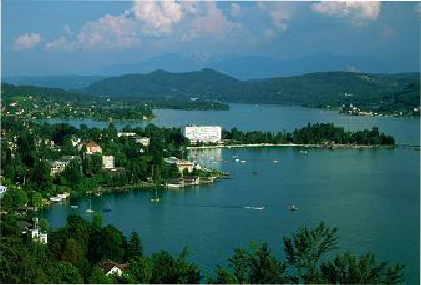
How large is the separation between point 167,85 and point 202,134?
38.5 meters

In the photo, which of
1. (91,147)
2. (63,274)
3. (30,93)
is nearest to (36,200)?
(63,274)

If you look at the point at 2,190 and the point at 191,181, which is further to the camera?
the point at 191,181

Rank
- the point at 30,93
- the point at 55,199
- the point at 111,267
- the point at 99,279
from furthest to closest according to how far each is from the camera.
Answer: the point at 30,93
the point at 55,199
the point at 111,267
the point at 99,279

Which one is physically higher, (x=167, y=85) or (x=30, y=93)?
(x=167, y=85)

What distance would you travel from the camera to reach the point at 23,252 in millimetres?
4516

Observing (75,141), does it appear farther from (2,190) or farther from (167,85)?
(167,85)

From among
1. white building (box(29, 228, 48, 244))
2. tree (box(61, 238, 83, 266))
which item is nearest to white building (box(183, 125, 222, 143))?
white building (box(29, 228, 48, 244))

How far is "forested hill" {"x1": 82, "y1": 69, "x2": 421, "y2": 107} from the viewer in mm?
42562

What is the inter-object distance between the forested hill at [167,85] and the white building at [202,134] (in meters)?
29.9

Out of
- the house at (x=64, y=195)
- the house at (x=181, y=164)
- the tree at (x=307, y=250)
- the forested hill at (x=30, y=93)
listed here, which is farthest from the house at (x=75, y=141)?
the forested hill at (x=30, y=93)

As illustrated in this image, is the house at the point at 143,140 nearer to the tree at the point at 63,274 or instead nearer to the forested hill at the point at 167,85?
the tree at the point at 63,274

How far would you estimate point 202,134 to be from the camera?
1780 centimetres

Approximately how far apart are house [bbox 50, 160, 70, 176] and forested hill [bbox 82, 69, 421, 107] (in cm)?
2561

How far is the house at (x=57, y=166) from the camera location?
449 inches
